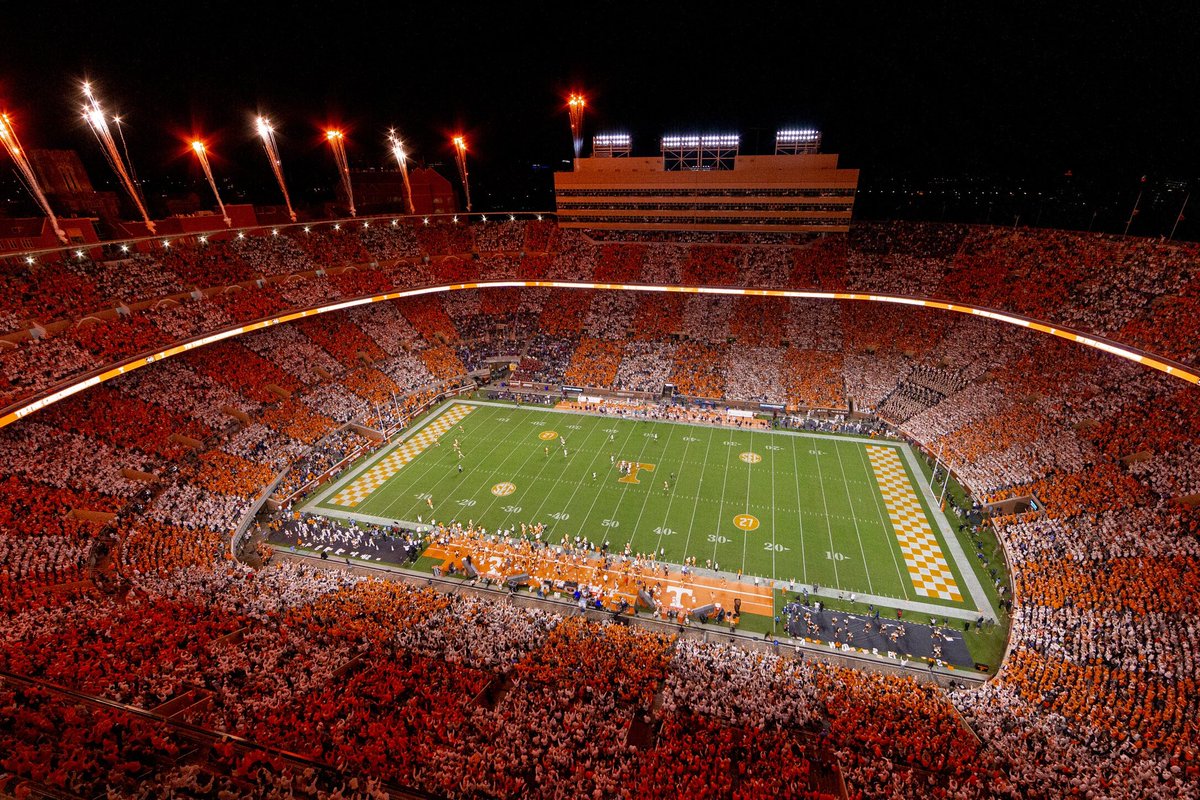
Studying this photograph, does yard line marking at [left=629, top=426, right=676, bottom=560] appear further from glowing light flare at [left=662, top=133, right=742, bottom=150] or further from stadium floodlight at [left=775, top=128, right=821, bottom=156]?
stadium floodlight at [left=775, top=128, right=821, bottom=156]

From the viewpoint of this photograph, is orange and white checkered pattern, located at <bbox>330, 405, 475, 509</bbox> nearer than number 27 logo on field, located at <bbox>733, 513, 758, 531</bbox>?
No

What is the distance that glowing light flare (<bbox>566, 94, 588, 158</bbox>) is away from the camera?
41906mm

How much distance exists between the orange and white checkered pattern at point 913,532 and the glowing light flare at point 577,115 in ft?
112

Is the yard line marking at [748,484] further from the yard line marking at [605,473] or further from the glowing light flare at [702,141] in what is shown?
the glowing light flare at [702,141]

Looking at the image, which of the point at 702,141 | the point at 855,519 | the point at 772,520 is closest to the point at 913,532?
the point at 855,519

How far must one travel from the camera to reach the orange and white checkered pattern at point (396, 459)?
26.6 meters

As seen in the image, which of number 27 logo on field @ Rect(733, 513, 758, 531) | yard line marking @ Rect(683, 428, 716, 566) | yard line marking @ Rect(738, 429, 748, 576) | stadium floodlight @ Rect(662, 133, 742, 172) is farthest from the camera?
stadium floodlight @ Rect(662, 133, 742, 172)

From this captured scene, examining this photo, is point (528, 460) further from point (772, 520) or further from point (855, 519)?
point (855, 519)

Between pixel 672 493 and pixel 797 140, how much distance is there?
32212 millimetres

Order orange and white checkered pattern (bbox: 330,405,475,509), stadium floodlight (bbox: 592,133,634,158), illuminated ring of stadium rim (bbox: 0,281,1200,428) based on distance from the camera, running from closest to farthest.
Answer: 1. illuminated ring of stadium rim (bbox: 0,281,1200,428)
2. orange and white checkered pattern (bbox: 330,405,475,509)
3. stadium floodlight (bbox: 592,133,634,158)

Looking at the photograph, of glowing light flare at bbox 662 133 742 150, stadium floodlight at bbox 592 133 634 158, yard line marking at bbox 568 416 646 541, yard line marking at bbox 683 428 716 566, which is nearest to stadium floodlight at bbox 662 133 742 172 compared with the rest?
glowing light flare at bbox 662 133 742 150

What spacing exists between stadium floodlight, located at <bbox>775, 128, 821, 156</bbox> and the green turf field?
24911mm

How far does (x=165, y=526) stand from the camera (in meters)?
20.9

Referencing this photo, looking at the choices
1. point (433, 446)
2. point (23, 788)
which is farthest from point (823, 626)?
point (433, 446)
